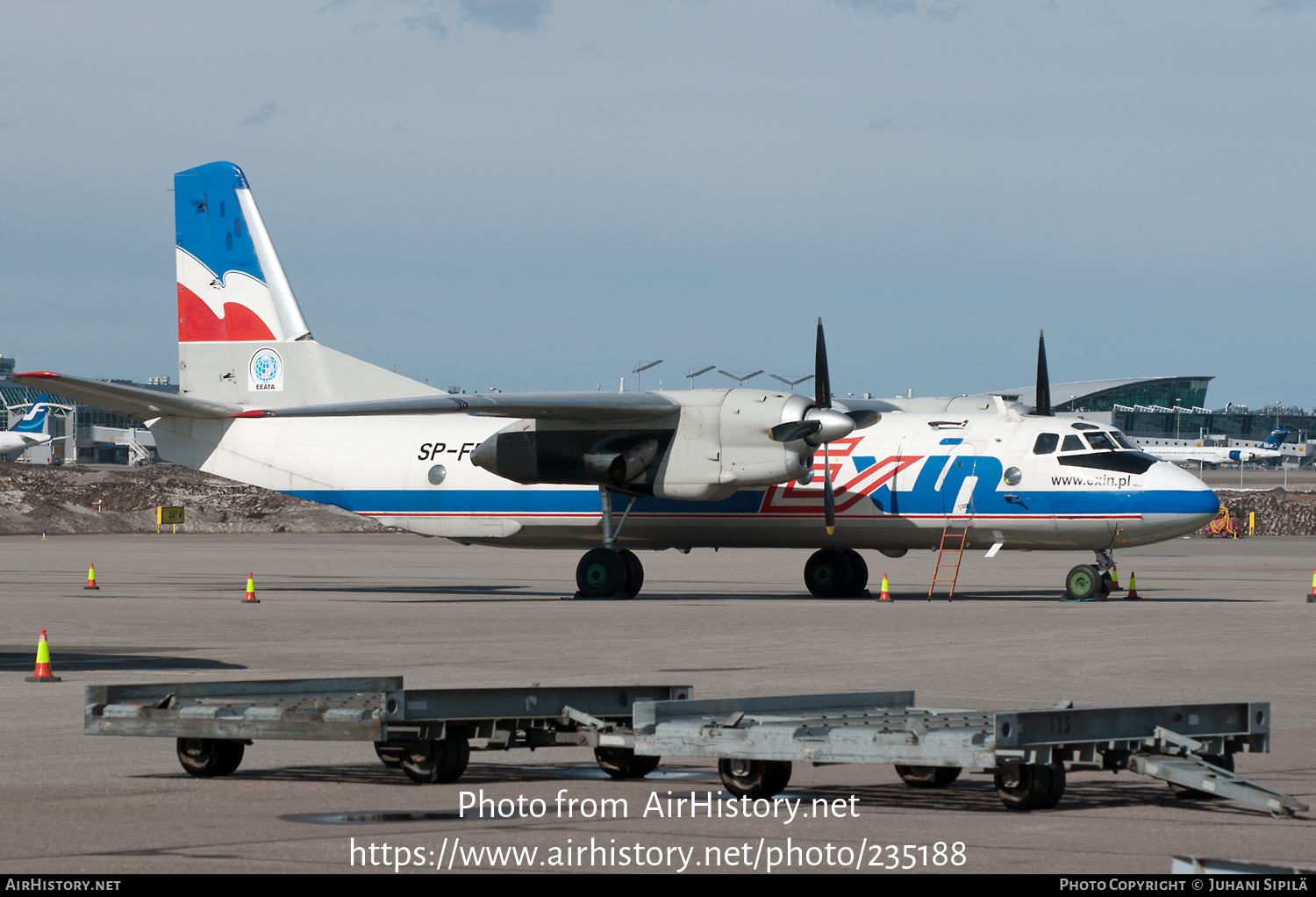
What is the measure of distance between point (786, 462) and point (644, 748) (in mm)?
19422

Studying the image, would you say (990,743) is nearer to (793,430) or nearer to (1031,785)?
(1031,785)

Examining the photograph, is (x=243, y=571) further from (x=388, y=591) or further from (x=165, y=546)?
(x=165, y=546)

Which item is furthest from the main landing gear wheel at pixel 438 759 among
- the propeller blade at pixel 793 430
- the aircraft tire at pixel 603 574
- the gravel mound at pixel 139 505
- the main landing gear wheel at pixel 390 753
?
the gravel mound at pixel 139 505

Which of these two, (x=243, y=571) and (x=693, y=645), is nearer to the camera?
(x=693, y=645)

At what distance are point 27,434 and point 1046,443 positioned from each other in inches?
3363

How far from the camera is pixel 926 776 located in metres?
10.1

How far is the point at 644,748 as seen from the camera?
966cm

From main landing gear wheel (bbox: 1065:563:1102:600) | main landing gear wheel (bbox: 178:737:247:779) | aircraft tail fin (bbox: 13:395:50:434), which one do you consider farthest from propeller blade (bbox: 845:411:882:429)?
aircraft tail fin (bbox: 13:395:50:434)

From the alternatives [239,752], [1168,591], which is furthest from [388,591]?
[239,752]

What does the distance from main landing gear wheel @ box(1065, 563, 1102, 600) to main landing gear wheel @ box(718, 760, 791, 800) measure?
20.4 meters

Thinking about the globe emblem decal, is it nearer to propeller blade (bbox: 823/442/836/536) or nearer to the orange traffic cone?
propeller blade (bbox: 823/442/836/536)

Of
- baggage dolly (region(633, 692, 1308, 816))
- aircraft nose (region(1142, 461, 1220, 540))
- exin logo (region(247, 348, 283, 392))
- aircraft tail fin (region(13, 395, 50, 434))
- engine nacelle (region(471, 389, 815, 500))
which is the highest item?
aircraft tail fin (region(13, 395, 50, 434))

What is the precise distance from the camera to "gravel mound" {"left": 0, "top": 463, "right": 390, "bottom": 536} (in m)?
70.8

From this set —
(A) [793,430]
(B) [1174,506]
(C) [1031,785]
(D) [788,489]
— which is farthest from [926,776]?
(D) [788,489]
